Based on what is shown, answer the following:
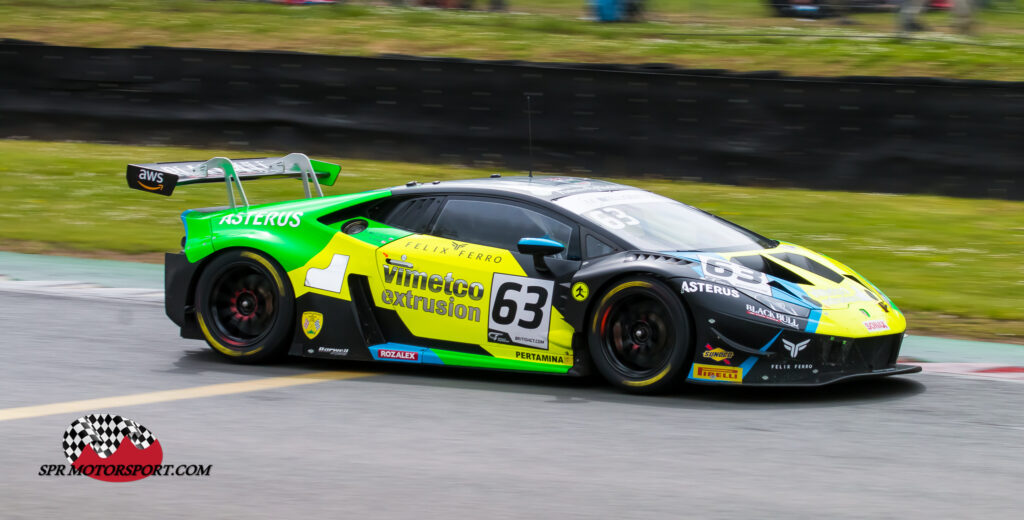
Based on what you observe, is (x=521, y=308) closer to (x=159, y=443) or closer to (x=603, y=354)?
(x=603, y=354)

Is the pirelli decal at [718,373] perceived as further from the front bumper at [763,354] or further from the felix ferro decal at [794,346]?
the felix ferro decal at [794,346]

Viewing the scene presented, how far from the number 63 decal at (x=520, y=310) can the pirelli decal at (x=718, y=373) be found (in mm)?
857

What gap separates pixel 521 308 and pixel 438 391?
633 millimetres

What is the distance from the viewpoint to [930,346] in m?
8.70

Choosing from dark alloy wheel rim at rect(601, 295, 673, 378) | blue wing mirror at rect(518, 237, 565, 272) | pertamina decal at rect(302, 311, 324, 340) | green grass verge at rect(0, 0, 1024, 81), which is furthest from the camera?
green grass verge at rect(0, 0, 1024, 81)

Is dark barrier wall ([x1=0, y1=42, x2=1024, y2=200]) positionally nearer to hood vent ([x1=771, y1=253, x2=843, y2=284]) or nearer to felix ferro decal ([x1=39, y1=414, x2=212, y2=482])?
hood vent ([x1=771, y1=253, x2=843, y2=284])

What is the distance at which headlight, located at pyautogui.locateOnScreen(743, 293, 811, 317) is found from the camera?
22.1ft

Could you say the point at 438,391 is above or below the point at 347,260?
below

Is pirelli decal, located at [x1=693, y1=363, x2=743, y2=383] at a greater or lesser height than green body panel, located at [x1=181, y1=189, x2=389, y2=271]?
lesser

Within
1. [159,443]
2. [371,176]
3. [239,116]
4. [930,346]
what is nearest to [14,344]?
[159,443]

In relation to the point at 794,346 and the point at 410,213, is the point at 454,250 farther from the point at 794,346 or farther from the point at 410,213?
the point at 794,346

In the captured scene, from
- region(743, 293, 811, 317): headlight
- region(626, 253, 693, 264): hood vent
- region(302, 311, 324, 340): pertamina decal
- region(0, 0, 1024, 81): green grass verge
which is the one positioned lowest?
region(302, 311, 324, 340): pertamina decal

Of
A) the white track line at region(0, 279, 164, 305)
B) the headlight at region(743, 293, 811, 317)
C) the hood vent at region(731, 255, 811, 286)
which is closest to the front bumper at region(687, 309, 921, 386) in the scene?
the headlight at region(743, 293, 811, 317)

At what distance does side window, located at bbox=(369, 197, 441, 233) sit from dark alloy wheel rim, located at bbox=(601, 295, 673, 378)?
1.33 metres
